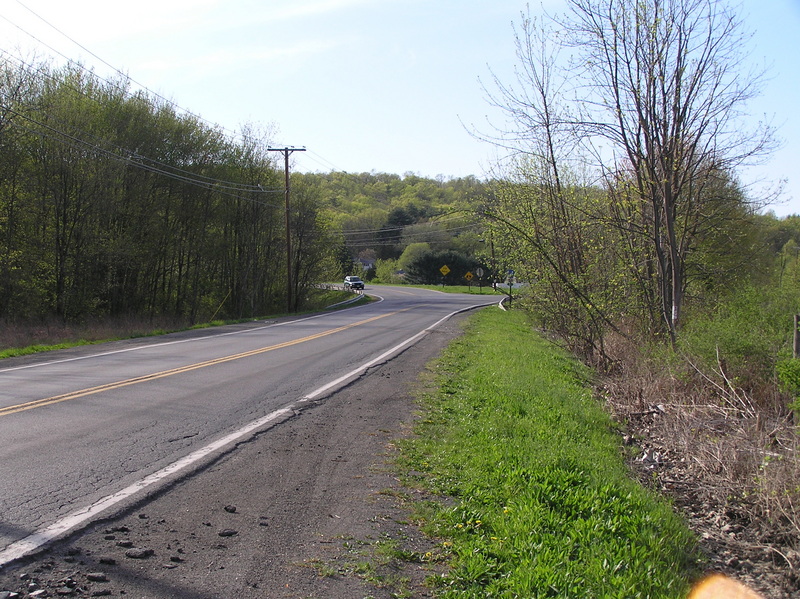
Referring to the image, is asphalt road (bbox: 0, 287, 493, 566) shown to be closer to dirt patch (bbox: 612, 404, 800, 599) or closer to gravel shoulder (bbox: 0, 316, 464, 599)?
gravel shoulder (bbox: 0, 316, 464, 599)

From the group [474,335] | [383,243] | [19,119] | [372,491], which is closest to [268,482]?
[372,491]

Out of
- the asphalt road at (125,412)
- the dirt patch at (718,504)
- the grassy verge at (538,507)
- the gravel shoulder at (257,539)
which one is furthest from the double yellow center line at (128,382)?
the dirt patch at (718,504)

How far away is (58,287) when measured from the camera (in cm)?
2441

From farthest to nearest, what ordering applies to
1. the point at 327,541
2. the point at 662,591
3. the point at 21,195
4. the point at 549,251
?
1. the point at 21,195
2. the point at 549,251
3. the point at 327,541
4. the point at 662,591

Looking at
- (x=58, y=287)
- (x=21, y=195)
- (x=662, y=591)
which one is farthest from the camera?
(x=58, y=287)

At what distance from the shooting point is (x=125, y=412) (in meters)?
7.84

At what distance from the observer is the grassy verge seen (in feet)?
12.8

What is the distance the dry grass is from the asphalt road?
15.2 ft

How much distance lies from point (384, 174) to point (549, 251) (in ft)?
347

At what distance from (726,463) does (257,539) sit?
15.9ft

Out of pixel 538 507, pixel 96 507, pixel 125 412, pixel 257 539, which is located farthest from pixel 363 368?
pixel 257 539

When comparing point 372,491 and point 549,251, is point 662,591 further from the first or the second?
point 549,251

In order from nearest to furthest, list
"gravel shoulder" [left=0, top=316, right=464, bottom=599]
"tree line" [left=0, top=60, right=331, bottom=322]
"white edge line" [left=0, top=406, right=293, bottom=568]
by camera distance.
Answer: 1. "gravel shoulder" [left=0, top=316, right=464, bottom=599]
2. "white edge line" [left=0, top=406, right=293, bottom=568]
3. "tree line" [left=0, top=60, right=331, bottom=322]

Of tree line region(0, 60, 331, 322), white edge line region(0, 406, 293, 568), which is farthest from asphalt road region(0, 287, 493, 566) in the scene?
tree line region(0, 60, 331, 322)
